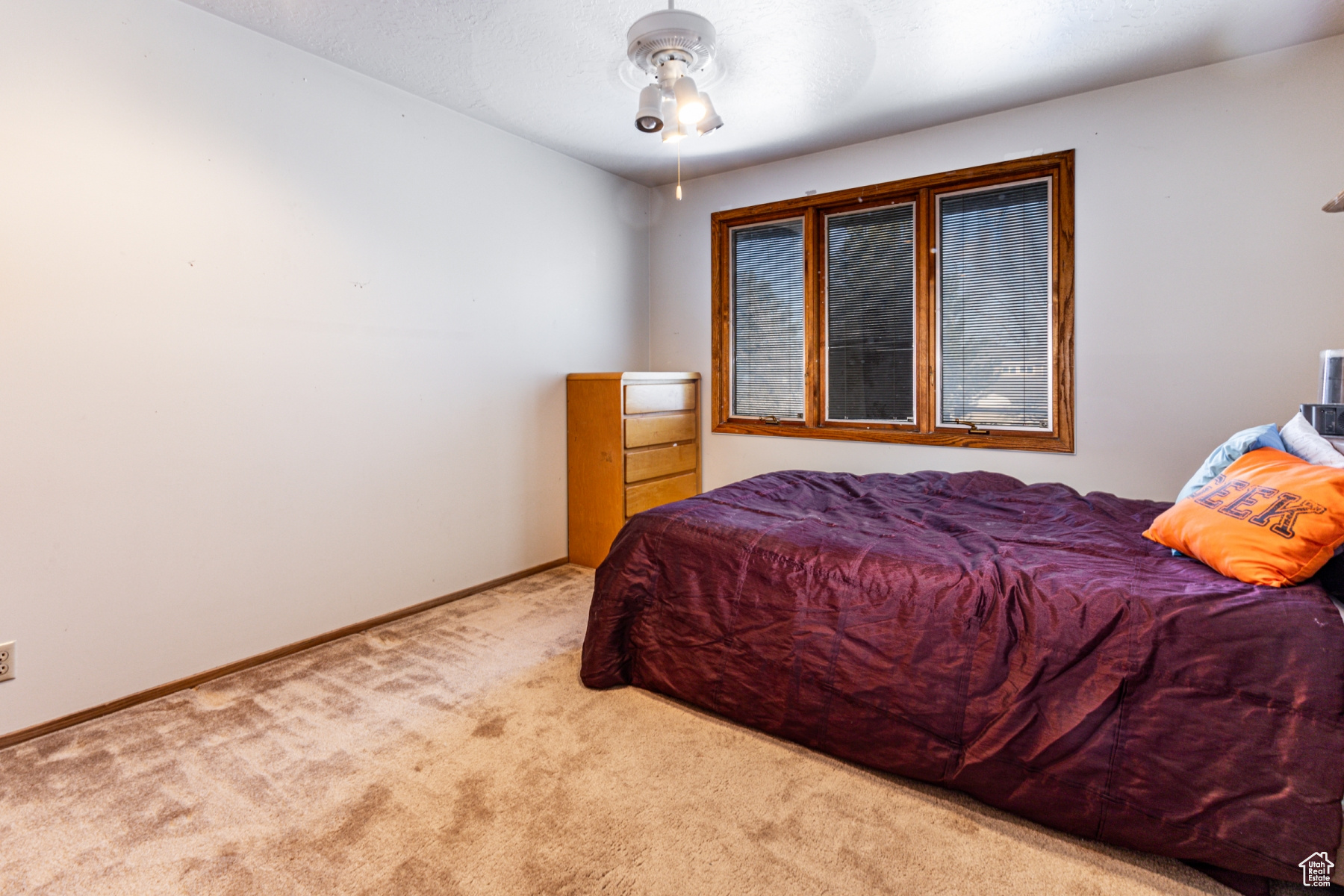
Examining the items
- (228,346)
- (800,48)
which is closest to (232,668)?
(228,346)

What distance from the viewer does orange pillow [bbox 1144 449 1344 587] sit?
55.5 inches

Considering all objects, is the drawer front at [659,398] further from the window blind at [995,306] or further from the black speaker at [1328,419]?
the black speaker at [1328,419]

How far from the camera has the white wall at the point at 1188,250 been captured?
8.41 feet

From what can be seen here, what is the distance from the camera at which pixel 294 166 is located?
98.3 inches

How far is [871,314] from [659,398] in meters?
1.30

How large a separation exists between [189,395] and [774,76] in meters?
2.57

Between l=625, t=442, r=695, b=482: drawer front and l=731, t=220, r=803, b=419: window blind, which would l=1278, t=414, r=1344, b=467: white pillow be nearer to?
l=731, t=220, r=803, b=419: window blind

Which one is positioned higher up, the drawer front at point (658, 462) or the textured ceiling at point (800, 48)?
Result: the textured ceiling at point (800, 48)

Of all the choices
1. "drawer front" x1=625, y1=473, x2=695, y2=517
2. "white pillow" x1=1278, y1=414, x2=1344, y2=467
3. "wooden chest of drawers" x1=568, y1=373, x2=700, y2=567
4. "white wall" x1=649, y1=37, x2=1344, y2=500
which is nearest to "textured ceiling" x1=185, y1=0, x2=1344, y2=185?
"white wall" x1=649, y1=37, x2=1344, y2=500

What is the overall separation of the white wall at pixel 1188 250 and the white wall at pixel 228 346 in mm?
2496

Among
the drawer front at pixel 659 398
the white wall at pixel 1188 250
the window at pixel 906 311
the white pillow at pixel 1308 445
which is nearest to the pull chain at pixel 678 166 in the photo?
the window at pixel 906 311

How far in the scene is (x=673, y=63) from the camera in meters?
2.19

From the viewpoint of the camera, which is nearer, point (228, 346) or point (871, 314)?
point (228, 346)

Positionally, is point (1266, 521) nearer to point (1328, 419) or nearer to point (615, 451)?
point (1328, 419)
